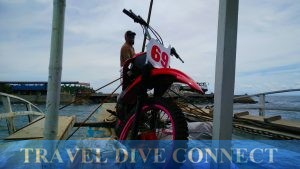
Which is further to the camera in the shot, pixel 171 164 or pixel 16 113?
pixel 16 113

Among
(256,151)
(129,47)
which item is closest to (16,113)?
(129,47)

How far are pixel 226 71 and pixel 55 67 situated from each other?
50.5 inches

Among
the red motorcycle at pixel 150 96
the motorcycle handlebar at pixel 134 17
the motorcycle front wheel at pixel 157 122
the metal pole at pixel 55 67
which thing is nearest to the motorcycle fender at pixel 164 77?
the red motorcycle at pixel 150 96

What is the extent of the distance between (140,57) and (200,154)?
1.18 metres

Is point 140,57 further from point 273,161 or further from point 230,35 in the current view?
point 273,161

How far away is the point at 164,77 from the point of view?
2650 millimetres

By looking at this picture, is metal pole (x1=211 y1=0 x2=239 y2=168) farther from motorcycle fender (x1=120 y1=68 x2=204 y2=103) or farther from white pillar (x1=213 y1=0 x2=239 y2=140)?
motorcycle fender (x1=120 y1=68 x2=204 y2=103)

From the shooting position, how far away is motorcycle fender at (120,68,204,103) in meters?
2.38

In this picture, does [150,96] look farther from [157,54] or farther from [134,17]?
[134,17]

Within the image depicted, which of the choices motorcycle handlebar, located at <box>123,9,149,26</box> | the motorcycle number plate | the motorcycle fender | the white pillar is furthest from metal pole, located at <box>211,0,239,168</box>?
motorcycle handlebar, located at <box>123,9,149,26</box>

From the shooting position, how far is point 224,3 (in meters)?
2.13

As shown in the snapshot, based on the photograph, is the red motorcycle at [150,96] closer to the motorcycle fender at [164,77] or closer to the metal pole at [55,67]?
the motorcycle fender at [164,77]

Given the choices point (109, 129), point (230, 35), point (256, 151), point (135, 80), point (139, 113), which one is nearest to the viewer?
point (230, 35)

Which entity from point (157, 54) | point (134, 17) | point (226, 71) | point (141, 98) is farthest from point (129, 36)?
point (226, 71)
